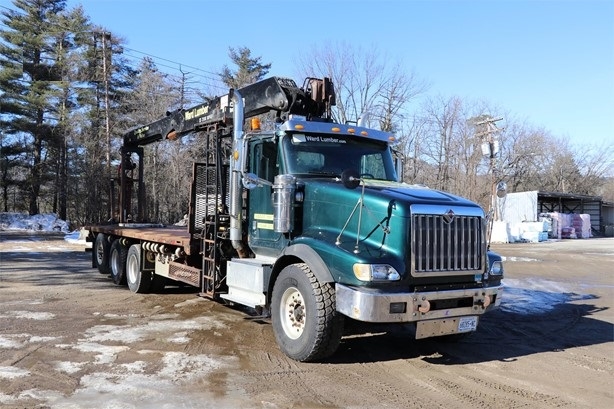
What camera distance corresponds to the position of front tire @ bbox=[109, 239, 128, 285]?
11.1 metres

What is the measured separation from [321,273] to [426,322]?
120 cm

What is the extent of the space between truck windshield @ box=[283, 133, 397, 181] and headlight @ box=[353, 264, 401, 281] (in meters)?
1.85

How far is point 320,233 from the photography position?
5.93m

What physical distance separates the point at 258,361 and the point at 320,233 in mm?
1607

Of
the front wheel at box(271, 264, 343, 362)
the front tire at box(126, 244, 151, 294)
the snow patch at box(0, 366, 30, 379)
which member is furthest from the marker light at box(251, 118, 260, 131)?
the front tire at box(126, 244, 151, 294)

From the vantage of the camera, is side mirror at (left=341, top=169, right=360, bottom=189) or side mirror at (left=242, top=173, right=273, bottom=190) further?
side mirror at (left=242, top=173, right=273, bottom=190)

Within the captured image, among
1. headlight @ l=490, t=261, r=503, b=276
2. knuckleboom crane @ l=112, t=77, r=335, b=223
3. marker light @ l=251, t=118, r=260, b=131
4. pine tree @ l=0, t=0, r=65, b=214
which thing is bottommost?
headlight @ l=490, t=261, r=503, b=276

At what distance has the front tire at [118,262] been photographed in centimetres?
1112

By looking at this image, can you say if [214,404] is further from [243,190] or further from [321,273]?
[243,190]

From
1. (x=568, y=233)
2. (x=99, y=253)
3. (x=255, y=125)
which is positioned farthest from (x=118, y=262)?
(x=568, y=233)

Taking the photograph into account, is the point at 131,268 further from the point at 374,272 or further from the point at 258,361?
the point at 374,272

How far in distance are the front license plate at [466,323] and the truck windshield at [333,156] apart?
2.31 metres

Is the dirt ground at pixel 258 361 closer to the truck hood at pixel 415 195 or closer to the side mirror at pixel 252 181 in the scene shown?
the truck hood at pixel 415 195

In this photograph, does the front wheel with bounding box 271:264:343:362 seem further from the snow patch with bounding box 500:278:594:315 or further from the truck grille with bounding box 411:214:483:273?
the snow patch with bounding box 500:278:594:315
